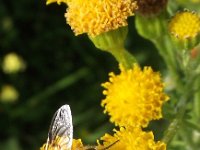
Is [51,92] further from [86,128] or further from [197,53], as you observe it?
[197,53]

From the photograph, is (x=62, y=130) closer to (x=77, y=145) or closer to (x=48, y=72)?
(x=77, y=145)

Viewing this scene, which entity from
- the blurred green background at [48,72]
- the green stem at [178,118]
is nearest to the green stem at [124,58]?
the green stem at [178,118]

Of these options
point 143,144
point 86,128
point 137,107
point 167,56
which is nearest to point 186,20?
point 167,56

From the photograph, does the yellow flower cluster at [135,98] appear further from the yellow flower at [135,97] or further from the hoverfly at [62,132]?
the hoverfly at [62,132]

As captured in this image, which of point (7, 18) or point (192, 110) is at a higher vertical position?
point (7, 18)

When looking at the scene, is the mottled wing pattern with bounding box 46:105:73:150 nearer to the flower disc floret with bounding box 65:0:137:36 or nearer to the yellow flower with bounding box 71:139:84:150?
the yellow flower with bounding box 71:139:84:150

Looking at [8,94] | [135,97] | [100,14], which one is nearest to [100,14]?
[100,14]

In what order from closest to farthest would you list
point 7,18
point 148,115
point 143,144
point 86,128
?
point 143,144 → point 148,115 → point 86,128 → point 7,18
